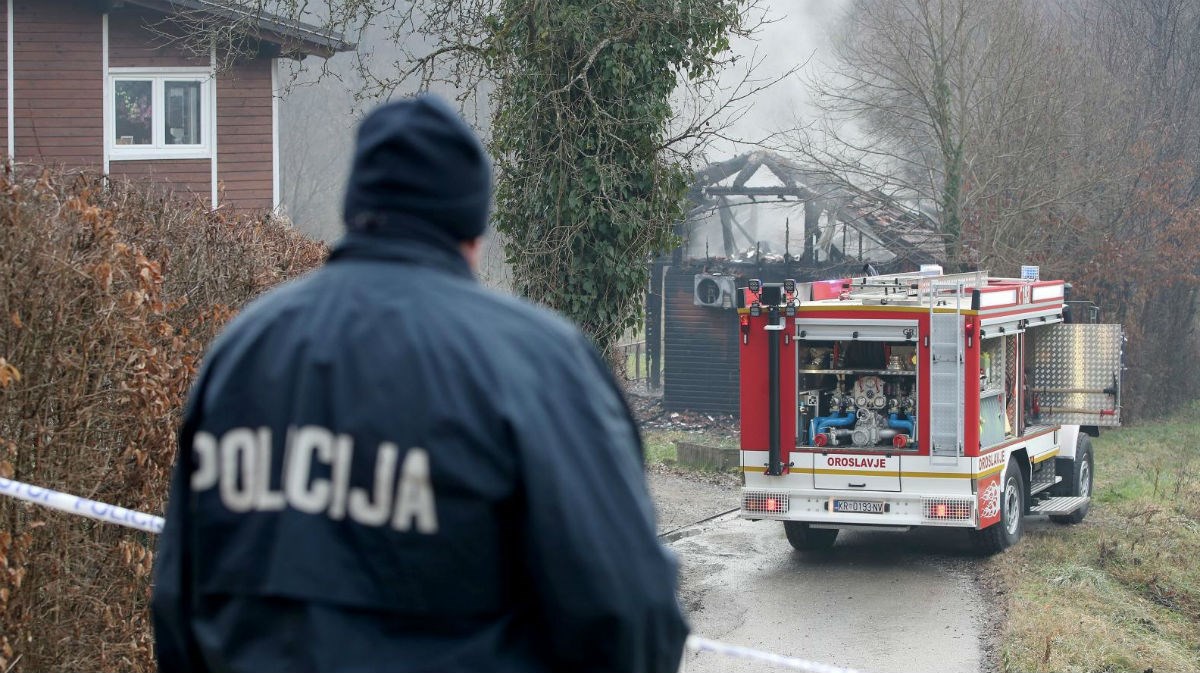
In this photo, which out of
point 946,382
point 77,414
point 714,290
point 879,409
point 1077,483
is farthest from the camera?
point 714,290

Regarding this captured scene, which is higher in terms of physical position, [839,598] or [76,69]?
[76,69]

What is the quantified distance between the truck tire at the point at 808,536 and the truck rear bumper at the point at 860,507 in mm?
596

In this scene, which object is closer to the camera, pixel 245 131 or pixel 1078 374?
pixel 1078 374

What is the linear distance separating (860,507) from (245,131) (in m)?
11.1

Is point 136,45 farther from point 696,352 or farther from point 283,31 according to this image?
point 696,352

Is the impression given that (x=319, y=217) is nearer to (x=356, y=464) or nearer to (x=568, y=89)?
(x=568, y=89)

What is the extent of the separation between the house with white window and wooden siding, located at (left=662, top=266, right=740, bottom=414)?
10.0 metres

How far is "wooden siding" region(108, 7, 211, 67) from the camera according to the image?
17.7m

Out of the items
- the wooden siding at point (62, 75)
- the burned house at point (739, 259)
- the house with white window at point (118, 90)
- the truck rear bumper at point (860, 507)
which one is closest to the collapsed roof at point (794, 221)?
the burned house at point (739, 259)

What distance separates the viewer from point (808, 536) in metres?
12.2

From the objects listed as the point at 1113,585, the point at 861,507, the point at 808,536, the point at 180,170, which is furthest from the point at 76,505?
the point at 180,170

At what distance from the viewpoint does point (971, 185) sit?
22453 millimetres

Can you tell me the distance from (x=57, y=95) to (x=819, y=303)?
11.7 meters

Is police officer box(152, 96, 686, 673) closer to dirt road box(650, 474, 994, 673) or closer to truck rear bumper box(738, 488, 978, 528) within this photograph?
dirt road box(650, 474, 994, 673)
